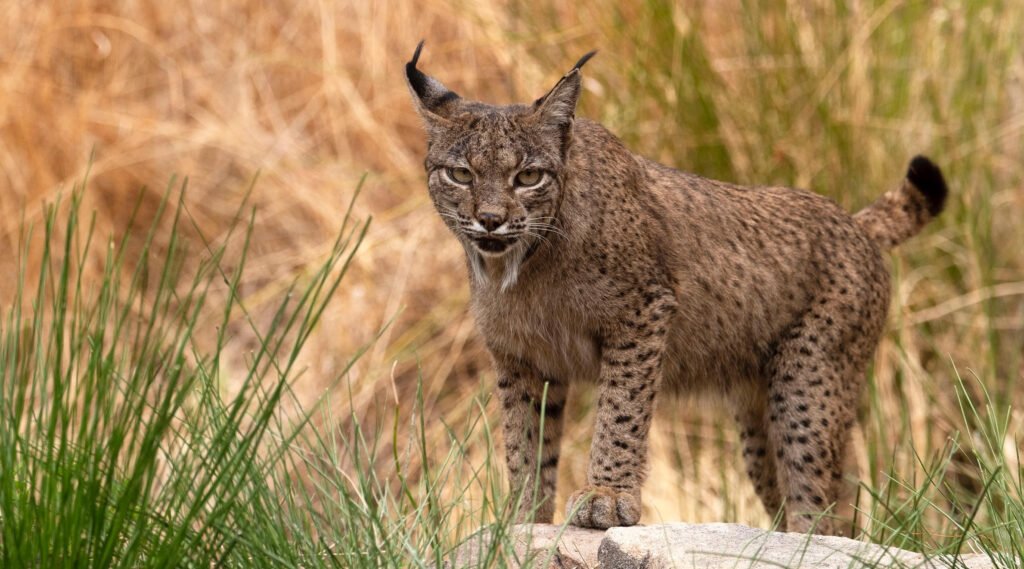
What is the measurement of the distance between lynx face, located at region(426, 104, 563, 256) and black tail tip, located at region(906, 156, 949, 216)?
5.48 ft

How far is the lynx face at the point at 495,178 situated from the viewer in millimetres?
4090

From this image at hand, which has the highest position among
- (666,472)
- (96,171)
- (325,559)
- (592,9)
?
(592,9)

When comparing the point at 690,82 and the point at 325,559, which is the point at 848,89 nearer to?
the point at 690,82

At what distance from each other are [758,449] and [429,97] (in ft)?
6.26

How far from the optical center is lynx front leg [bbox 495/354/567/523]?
4.50 metres

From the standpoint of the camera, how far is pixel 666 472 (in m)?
7.00

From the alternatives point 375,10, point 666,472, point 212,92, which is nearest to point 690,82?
point 666,472

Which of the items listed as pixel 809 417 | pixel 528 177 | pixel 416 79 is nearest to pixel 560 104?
pixel 528 177

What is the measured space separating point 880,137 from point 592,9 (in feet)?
5.42

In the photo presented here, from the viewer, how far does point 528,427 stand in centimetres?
448

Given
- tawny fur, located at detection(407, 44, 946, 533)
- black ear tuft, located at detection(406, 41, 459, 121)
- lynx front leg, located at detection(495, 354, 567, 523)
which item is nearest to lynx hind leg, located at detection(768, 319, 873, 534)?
tawny fur, located at detection(407, 44, 946, 533)

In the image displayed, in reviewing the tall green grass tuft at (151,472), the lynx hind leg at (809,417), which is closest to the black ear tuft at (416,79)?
the tall green grass tuft at (151,472)

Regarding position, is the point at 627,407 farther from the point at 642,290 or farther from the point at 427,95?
the point at 427,95

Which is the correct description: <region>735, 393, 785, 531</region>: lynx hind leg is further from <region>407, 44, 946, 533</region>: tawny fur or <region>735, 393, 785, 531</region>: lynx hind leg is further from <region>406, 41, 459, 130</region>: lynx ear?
<region>406, 41, 459, 130</region>: lynx ear
